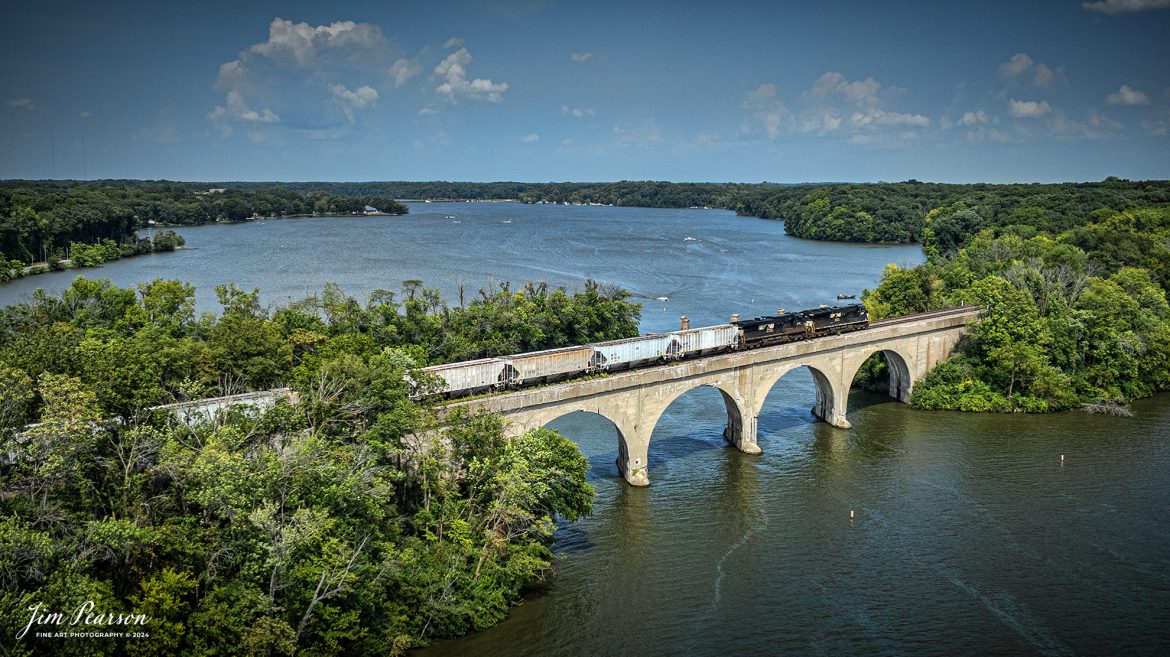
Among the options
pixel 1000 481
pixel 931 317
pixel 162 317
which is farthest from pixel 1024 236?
pixel 162 317

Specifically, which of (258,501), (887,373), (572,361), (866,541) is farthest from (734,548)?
(887,373)

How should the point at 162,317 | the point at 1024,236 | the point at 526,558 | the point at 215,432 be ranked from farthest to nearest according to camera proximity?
the point at 1024,236 → the point at 162,317 → the point at 526,558 → the point at 215,432

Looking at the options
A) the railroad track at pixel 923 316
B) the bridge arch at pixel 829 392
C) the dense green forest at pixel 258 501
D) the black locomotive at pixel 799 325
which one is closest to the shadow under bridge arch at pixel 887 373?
the bridge arch at pixel 829 392

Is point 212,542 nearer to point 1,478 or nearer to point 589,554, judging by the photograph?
point 1,478

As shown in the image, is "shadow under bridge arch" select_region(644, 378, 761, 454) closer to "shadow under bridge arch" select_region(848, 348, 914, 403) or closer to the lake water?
the lake water

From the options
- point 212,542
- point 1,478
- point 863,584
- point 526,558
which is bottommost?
point 863,584

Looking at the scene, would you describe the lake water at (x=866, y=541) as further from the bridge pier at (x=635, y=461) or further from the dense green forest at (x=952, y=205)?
the dense green forest at (x=952, y=205)

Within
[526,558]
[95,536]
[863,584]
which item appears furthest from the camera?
[863,584]
